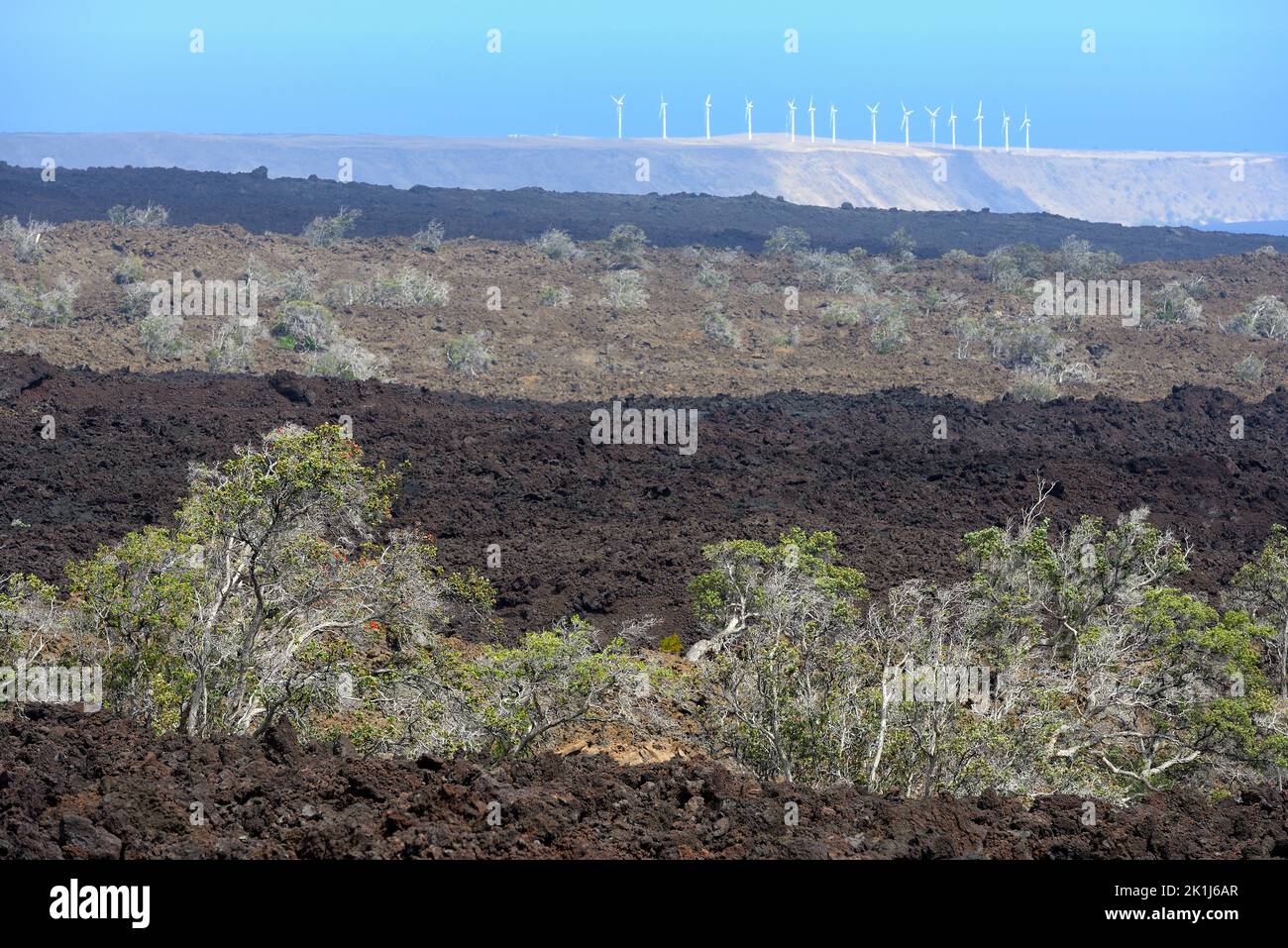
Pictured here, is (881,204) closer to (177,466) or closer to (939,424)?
(939,424)

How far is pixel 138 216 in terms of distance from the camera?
56438mm

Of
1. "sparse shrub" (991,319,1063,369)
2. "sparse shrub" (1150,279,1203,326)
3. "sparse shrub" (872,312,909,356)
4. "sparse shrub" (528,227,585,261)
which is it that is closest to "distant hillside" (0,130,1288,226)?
"sparse shrub" (528,227,585,261)

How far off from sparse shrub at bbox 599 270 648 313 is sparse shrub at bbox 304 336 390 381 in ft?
33.6

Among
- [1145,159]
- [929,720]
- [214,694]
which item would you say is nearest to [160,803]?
[214,694]

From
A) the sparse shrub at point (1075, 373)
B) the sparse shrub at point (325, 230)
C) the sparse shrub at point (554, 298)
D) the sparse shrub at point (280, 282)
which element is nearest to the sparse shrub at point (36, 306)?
the sparse shrub at point (280, 282)

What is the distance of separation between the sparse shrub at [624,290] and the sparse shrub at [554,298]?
4.12ft

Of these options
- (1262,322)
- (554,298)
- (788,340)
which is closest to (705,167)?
(554,298)

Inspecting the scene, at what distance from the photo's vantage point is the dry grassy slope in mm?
40000

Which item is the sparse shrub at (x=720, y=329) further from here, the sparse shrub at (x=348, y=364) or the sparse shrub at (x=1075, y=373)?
the sparse shrub at (x=348, y=364)

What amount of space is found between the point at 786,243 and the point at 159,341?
3129 centimetres

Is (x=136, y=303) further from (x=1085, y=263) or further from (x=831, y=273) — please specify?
(x=1085, y=263)

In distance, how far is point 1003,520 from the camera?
77.0 feet
